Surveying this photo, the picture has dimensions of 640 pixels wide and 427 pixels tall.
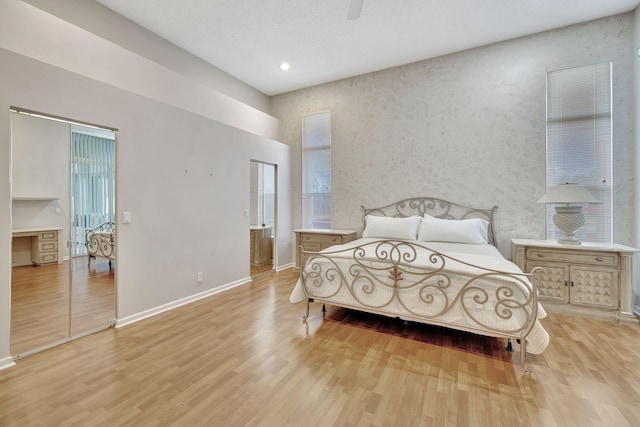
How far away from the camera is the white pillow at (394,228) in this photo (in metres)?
4.04

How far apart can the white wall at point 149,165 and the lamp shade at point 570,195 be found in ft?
13.6

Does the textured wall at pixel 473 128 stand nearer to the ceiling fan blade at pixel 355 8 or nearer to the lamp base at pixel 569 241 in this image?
the lamp base at pixel 569 241

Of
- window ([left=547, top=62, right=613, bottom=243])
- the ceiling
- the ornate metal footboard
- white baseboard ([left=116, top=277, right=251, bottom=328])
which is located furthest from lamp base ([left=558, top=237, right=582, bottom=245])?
white baseboard ([left=116, top=277, right=251, bottom=328])

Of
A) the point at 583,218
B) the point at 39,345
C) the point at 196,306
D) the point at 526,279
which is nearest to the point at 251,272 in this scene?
the point at 196,306

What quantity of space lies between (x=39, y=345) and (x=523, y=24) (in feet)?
20.5

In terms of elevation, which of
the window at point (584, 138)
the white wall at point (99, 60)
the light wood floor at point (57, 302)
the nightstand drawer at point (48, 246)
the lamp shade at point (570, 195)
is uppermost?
the white wall at point (99, 60)

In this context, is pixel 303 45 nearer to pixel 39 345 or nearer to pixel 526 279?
pixel 526 279

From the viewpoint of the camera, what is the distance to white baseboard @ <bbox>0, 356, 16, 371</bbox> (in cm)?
Answer: 209

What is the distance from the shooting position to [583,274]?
3.11 metres

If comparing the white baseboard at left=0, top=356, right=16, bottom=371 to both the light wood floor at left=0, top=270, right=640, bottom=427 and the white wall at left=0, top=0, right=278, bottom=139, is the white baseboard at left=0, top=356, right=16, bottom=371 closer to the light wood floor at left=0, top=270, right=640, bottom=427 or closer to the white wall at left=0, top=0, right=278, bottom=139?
the light wood floor at left=0, top=270, right=640, bottom=427

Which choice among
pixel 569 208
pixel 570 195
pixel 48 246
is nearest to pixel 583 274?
pixel 569 208

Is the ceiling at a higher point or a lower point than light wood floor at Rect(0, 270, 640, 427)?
higher

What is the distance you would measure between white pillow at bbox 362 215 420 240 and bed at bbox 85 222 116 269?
325 centimetres

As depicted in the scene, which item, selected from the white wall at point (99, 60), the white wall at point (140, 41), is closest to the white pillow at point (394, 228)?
the white wall at point (99, 60)
